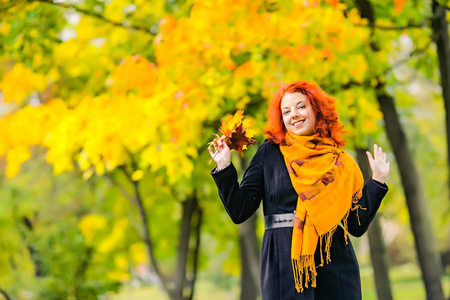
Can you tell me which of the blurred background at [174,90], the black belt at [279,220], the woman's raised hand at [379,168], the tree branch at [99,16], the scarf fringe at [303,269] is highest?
the tree branch at [99,16]

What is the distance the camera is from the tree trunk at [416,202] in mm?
6891

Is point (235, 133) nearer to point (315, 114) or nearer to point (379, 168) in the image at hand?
point (315, 114)

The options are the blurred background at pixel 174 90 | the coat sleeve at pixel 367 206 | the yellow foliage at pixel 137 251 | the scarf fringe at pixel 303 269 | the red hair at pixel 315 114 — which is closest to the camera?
the scarf fringe at pixel 303 269

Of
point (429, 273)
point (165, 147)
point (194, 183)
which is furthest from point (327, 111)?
point (194, 183)

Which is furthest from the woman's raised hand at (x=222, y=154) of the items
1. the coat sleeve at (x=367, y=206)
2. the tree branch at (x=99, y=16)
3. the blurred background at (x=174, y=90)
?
the tree branch at (x=99, y=16)

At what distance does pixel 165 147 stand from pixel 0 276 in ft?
17.5

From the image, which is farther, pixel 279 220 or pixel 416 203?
pixel 416 203

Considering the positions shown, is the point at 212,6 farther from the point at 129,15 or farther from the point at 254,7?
the point at 129,15

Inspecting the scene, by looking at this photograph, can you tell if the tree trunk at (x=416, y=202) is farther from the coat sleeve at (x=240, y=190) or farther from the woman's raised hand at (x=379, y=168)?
the coat sleeve at (x=240, y=190)

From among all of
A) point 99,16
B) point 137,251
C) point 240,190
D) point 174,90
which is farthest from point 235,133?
point 137,251

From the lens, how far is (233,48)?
18.4ft

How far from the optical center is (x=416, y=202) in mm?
6992

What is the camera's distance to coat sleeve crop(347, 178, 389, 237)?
2.81 meters

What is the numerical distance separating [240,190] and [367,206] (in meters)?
0.58
